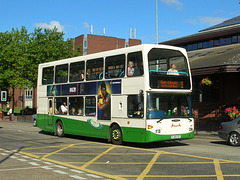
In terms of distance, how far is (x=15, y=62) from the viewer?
46656mm

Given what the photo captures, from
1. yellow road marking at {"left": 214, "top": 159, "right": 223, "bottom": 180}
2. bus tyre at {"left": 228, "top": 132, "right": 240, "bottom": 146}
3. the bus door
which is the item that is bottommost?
yellow road marking at {"left": 214, "top": 159, "right": 223, "bottom": 180}

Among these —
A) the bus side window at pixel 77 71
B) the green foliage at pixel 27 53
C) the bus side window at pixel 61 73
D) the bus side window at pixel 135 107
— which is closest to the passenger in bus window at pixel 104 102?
the bus side window at pixel 135 107

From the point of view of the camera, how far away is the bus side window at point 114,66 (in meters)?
14.5

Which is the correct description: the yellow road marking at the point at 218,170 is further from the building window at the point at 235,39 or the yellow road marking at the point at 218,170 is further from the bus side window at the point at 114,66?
the building window at the point at 235,39

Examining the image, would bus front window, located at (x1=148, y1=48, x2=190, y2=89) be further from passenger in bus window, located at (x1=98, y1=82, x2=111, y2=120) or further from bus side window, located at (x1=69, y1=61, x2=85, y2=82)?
bus side window, located at (x1=69, y1=61, x2=85, y2=82)

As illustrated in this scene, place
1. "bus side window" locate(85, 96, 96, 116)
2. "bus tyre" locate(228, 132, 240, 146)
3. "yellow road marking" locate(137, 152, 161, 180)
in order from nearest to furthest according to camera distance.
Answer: "yellow road marking" locate(137, 152, 161, 180) → "bus tyre" locate(228, 132, 240, 146) → "bus side window" locate(85, 96, 96, 116)

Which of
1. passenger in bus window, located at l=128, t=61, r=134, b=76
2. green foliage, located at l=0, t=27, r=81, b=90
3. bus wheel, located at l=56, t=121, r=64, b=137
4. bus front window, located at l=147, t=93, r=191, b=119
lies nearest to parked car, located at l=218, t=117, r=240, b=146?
bus front window, located at l=147, t=93, r=191, b=119

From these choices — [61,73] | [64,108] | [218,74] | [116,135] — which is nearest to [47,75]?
[61,73]

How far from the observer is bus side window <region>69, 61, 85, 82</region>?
55.9 ft

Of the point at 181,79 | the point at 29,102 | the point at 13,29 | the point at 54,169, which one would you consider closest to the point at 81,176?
the point at 54,169

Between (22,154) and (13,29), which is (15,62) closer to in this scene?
(13,29)

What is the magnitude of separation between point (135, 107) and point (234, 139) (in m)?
4.81

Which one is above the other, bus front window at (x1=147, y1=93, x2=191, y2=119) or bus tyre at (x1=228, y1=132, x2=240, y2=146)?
bus front window at (x1=147, y1=93, x2=191, y2=119)

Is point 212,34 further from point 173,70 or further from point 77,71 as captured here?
point 173,70
